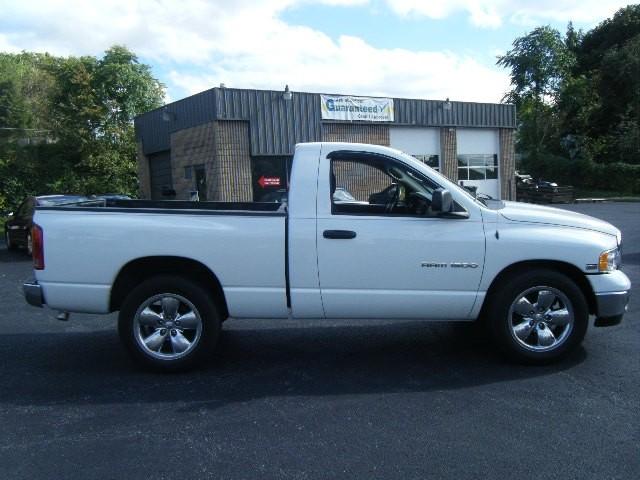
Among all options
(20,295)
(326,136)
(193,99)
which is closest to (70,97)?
(193,99)

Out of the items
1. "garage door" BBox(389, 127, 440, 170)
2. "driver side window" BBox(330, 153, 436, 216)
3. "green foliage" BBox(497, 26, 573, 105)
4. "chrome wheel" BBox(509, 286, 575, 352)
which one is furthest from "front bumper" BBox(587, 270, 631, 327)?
"green foliage" BBox(497, 26, 573, 105)

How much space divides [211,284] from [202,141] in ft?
60.3

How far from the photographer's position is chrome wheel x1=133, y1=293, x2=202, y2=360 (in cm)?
518

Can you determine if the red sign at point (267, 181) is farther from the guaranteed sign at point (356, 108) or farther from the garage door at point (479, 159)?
the garage door at point (479, 159)

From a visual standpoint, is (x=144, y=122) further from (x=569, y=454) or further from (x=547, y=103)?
(x=547, y=103)

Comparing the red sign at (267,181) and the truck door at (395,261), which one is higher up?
the red sign at (267,181)

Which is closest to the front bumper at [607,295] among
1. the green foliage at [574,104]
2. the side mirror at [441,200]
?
the side mirror at [441,200]

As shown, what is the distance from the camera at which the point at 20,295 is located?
9.26m

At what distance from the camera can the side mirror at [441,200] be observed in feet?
16.0

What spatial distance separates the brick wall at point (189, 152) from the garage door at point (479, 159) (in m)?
12.0

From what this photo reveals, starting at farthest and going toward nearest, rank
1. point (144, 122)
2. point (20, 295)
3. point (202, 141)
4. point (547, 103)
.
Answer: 1. point (547, 103)
2. point (144, 122)
3. point (202, 141)
4. point (20, 295)

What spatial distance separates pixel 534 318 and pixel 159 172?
25014 millimetres

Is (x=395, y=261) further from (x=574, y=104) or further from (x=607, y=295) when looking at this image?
(x=574, y=104)

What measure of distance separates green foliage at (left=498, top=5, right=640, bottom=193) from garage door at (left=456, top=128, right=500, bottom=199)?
14133mm
